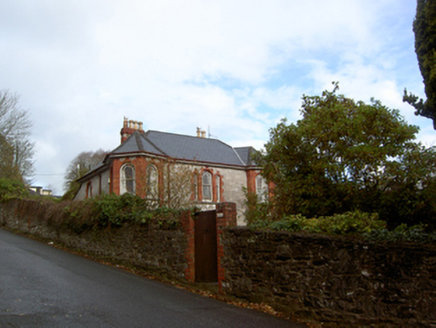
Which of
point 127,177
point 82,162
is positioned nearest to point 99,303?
point 127,177

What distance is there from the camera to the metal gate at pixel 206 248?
10.5 metres

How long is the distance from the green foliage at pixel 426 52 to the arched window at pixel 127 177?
22657mm

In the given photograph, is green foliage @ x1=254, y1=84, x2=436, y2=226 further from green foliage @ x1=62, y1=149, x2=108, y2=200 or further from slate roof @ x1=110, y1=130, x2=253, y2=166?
green foliage @ x1=62, y1=149, x2=108, y2=200

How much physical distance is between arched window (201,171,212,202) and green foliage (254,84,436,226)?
19.2 metres

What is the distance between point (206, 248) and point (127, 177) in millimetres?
18448

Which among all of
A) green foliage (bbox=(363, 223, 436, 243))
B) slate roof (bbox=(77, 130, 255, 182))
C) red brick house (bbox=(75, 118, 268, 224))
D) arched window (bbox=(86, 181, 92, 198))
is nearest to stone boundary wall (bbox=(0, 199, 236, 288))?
green foliage (bbox=(363, 223, 436, 243))

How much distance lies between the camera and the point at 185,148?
3275 centimetres

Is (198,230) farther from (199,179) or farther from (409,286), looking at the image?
(199,179)

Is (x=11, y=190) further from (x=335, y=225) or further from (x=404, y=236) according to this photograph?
(x=404, y=236)

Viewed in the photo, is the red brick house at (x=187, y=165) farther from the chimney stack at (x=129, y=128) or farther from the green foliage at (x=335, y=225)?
the green foliage at (x=335, y=225)

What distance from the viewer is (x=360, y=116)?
1091 cm

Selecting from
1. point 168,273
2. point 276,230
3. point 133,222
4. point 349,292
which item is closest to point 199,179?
point 133,222

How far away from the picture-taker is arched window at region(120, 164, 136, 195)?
91.7ft

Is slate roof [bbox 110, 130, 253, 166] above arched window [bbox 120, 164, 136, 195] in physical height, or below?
above
